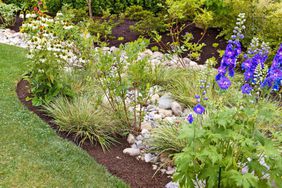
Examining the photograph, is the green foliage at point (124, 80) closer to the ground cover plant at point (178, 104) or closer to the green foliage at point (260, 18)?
the ground cover plant at point (178, 104)

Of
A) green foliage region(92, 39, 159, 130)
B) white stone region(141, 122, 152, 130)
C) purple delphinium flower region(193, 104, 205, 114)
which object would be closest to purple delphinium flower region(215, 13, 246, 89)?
purple delphinium flower region(193, 104, 205, 114)

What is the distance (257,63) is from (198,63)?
3.71m

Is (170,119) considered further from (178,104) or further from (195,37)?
(195,37)

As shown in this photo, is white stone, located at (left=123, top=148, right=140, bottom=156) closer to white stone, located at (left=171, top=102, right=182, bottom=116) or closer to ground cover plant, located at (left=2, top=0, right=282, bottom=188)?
ground cover plant, located at (left=2, top=0, right=282, bottom=188)

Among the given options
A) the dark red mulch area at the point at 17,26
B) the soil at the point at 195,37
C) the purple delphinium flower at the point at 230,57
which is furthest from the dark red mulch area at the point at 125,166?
the dark red mulch area at the point at 17,26

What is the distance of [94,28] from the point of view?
705cm

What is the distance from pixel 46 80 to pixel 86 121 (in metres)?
0.85

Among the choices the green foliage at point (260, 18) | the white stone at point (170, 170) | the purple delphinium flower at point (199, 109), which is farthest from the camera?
the green foliage at point (260, 18)

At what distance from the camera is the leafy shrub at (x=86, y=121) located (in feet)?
13.5

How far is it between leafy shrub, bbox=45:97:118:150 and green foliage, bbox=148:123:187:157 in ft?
1.47

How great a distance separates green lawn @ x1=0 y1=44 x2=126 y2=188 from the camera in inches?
132

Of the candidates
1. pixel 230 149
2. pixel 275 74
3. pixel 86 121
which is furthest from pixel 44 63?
pixel 275 74

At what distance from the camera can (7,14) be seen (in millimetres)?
7641

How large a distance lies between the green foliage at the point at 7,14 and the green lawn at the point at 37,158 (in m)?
3.49
